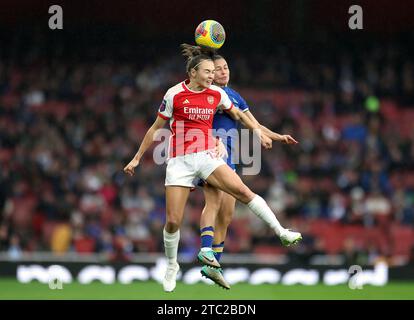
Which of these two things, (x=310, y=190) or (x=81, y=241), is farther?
(x=310, y=190)

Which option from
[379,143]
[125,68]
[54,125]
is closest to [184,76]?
[125,68]

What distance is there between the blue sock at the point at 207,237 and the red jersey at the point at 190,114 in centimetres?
79

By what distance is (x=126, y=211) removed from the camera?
18.4 metres

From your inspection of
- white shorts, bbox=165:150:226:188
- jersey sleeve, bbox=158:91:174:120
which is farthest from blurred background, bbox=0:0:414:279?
jersey sleeve, bbox=158:91:174:120

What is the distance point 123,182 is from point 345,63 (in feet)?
21.1

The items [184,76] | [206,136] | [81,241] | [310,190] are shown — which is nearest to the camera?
[206,136]

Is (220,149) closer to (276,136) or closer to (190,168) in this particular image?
(190,168)

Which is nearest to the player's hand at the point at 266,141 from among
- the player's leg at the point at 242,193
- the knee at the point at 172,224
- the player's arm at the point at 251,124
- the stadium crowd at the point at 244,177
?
the player's arm at the point at 251,124

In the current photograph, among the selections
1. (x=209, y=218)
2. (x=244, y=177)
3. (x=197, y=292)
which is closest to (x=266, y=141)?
(x=209, y=218)

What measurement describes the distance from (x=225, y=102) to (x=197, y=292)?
535 centimetres

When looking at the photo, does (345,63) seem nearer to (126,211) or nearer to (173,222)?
(126,211)

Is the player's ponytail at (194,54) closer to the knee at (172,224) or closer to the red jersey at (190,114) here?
the red jersey at (190,114)

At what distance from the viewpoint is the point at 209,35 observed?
9.21m

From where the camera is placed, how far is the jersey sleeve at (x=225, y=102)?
9.09 m
